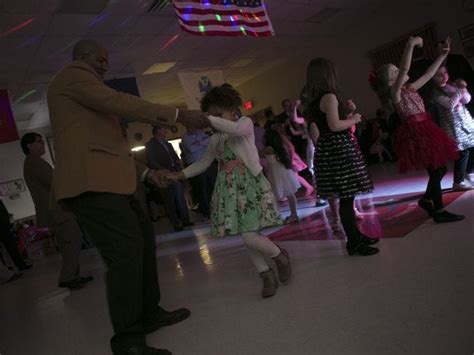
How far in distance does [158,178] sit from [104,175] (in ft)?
1.41

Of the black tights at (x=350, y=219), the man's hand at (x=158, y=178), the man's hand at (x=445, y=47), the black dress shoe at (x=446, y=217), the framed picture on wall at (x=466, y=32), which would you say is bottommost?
the black dress shoe at (x=446, y=217)

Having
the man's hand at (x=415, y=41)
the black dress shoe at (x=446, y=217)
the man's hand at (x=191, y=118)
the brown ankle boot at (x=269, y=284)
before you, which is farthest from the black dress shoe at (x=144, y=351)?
the man's hand at (x=415, y=41)

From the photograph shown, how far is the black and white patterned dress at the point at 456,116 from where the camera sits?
3483 millimetres

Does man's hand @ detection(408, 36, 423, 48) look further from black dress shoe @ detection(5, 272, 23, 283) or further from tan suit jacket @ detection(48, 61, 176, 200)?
black dress shoe @ detection(5, 272, 23, 283)

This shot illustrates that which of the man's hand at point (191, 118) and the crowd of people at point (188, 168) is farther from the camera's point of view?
the man's hand at point (191, 118)

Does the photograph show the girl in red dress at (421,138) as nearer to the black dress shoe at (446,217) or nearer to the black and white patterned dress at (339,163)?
the black dress shoe at (446,217)

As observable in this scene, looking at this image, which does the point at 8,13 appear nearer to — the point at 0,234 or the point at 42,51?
the point at 42,51

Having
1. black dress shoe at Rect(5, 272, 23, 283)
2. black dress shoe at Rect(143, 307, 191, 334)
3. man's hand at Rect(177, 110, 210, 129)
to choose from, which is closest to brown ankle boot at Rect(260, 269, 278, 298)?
black dress shoe at Rect(143, 307, 191, 334)

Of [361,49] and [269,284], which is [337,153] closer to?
[269,284]

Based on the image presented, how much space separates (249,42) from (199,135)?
3.83 meters

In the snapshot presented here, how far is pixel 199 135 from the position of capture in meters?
6.24

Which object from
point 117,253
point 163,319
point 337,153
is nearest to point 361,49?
point 337,153

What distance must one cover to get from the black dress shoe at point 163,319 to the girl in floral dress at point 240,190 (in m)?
0.48

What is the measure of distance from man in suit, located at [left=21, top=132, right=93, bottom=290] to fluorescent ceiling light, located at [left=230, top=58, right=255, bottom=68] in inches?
302
